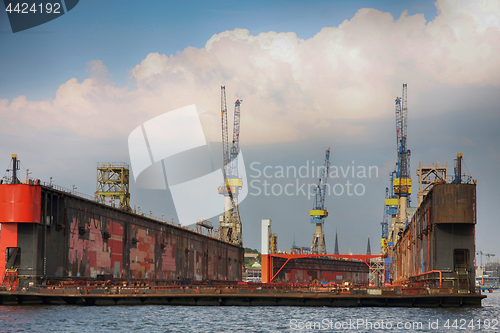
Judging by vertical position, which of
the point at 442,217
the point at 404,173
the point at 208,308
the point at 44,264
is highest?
the point at 404,173

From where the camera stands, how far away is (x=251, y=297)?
64.8 metres

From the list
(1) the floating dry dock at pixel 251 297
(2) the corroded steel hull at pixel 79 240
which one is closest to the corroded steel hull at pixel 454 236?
(1) the floating dry dock at pixel 251 297

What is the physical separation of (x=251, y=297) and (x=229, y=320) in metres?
11.0

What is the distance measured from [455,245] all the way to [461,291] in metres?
4.69

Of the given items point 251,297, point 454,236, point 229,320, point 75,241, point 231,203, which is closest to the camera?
point 229,320

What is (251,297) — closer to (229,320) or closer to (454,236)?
(229,320)

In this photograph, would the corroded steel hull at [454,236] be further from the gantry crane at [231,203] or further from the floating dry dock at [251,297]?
the gantry crane at [231,203]

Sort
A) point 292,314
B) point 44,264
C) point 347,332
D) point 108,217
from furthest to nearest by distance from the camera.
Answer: point 108,217 → point 44,264 → point 292,314 → point 347,332

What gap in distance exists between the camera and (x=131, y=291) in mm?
65062

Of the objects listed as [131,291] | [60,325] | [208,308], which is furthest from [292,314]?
[60,325]

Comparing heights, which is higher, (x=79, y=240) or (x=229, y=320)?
(x=79, y=240)

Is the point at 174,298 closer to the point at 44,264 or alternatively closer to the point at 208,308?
the point at 208,308

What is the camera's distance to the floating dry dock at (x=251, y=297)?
203ft

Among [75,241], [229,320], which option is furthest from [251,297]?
[75,241]
